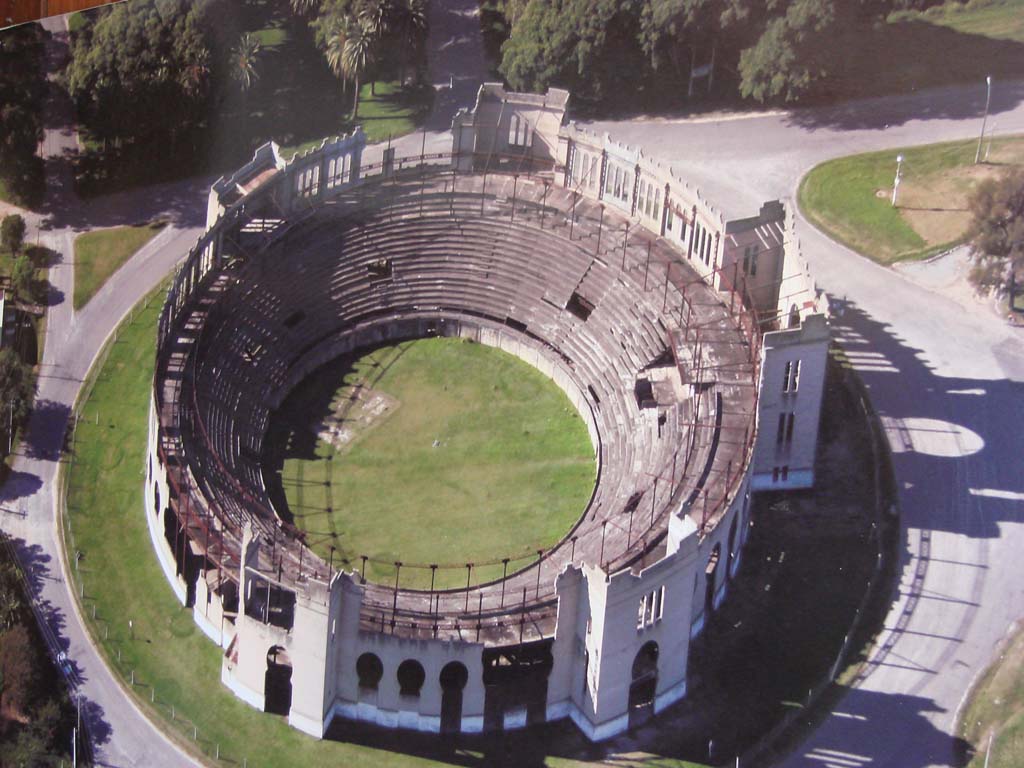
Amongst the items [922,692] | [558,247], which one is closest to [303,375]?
[558,247]

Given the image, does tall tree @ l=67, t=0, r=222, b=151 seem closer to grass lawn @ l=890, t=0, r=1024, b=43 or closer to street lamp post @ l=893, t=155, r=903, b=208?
street lamp post @ l=893, t=155, r=903, b=208

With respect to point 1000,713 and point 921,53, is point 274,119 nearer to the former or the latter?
point 921,53

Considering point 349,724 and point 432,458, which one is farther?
point 432,458

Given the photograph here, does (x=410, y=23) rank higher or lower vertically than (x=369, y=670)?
higher

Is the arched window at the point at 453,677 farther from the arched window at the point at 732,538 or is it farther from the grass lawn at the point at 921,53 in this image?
the grass lawn at the point at 921,53

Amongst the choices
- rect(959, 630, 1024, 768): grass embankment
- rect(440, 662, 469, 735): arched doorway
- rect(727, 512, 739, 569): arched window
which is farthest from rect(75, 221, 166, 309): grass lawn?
rect(959, 630, 1024, 768): grass embankment

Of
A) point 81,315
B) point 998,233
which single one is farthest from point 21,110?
point 998,233

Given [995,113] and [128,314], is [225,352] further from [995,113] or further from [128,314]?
[995,113]

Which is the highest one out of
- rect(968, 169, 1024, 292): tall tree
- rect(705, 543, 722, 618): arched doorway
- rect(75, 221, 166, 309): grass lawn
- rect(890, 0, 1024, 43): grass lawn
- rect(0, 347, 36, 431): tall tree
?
rect(890, 0, 1024, 43): grass lawn
